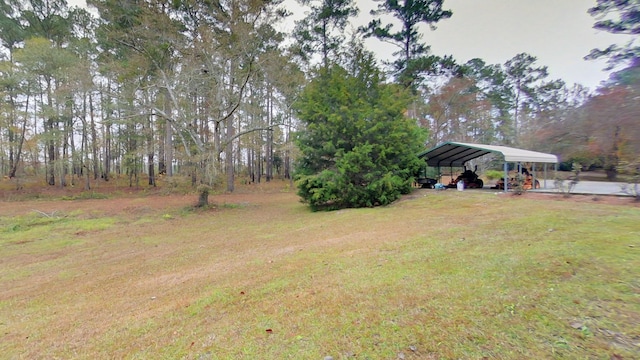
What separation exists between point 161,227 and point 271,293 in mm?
8294

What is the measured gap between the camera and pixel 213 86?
13672 millimetres

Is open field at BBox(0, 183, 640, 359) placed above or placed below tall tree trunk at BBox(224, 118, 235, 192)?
below

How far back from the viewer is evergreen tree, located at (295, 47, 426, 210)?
1138cm

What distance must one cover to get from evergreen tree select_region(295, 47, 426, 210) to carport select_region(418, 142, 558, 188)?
253cm

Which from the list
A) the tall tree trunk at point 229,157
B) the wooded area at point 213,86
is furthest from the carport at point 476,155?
the tall tree trunk at point 229,157

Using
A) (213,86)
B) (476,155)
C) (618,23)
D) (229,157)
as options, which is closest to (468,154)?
(476,155)

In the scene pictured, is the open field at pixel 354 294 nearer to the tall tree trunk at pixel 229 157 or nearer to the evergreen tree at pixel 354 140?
the evergreen tree at pixel 354 140

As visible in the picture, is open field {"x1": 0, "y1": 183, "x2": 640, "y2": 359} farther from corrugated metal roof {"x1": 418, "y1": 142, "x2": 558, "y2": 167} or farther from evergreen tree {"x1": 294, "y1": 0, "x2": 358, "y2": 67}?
evergreen tree {"x1": 294, "y1": 0, "x2": 358, "y2": 67}

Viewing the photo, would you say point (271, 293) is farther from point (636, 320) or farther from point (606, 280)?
point (606, 280)

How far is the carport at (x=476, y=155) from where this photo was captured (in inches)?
482

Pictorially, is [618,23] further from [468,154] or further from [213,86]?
[213,86]

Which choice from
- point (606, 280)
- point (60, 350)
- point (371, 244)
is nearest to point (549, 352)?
point (606, 280)

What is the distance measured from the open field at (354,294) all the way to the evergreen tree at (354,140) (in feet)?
14.5

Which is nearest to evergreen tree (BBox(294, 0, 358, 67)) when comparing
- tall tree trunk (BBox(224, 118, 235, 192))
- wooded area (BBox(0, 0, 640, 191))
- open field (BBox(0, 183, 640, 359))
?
wooded area (BBox(0, 0, 640, 191))
